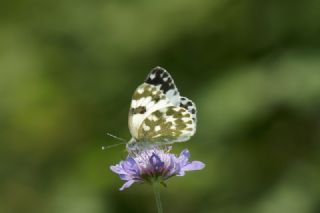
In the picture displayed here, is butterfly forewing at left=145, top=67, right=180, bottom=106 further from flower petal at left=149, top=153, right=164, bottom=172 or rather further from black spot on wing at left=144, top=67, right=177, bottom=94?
flower petal at left=149, top=153, right=164, bottom=172

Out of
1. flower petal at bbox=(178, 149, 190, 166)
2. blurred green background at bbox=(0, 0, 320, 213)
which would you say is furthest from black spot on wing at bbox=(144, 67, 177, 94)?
blurred green background at bbox=(0, 0, 320, 213)

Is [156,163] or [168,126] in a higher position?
[168,126]

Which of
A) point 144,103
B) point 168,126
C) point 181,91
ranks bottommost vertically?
point 168,126

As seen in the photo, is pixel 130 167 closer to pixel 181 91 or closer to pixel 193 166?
pixel 193 166

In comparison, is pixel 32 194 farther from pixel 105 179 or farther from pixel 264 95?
pixel 264 95

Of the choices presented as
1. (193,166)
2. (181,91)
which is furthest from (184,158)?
(181,91)

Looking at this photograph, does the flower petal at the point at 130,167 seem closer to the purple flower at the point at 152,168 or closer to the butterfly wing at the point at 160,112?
the purple flower at the point at 152,168
